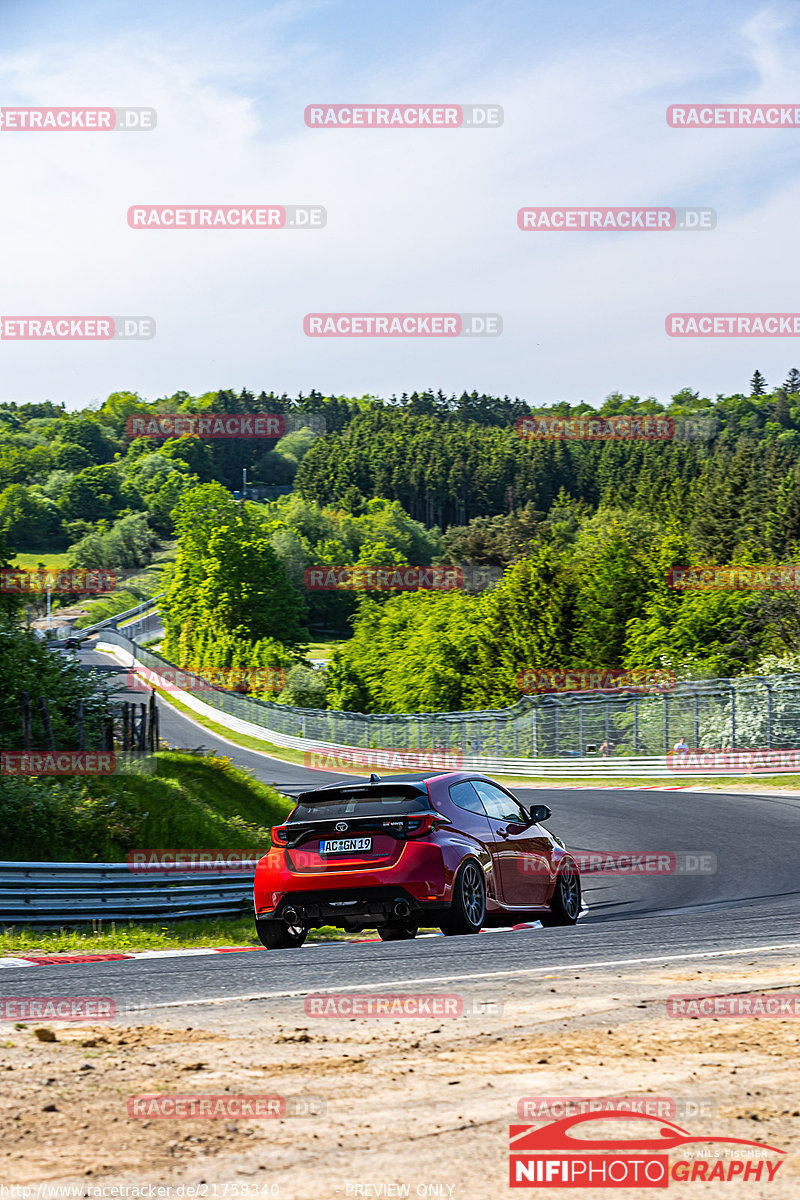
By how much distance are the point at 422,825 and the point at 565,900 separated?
2755 millimetres

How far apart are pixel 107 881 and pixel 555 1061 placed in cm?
817

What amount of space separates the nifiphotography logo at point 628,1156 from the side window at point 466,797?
634 centimetres

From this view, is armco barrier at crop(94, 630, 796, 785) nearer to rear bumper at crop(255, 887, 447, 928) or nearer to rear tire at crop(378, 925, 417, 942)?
rear tire at crop(378, 925, 417, 942)

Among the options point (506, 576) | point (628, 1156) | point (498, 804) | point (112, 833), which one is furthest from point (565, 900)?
point (506, 576)

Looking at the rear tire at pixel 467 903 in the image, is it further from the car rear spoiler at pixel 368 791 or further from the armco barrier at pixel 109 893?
the armco barrier at pixel 109 893

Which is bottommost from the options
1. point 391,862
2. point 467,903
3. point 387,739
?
point 387,739

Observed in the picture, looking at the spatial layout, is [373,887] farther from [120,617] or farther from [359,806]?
[120,617]

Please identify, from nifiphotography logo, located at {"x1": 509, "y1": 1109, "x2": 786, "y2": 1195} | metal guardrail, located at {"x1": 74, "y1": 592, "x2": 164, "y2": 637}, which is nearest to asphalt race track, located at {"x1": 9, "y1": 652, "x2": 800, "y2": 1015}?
nifiphotography logo, located at {"x1": 509, "y1": 1109, "x2": 786, "y2": 1195}

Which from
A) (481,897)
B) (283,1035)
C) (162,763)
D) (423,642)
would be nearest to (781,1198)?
(283,1035)

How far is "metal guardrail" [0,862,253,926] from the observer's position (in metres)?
11.9

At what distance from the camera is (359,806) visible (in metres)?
10.4

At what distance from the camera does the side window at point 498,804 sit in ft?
36.8

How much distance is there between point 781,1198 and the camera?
147 inches

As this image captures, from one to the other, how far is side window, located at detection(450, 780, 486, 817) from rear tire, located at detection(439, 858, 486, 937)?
51 cm
